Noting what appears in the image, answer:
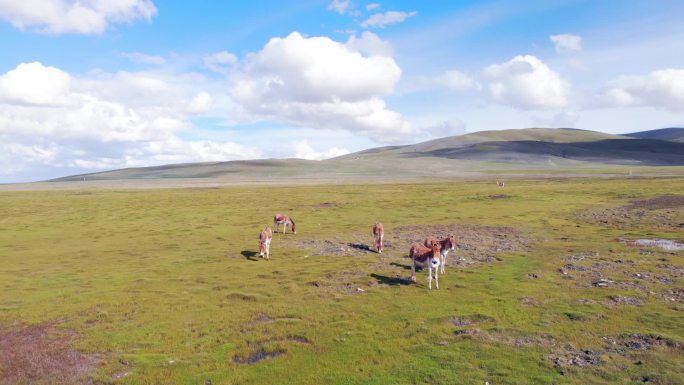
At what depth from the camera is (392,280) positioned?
77.5ft

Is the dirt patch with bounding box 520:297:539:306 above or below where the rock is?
below

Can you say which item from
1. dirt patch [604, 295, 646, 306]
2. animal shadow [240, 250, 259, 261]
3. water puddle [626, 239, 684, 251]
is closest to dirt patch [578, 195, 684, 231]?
water puddle [626, 239, 684, 251]

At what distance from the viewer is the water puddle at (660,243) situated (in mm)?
29455

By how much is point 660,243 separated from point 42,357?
35881 millimetres

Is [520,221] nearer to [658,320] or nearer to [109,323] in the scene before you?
[658,320]

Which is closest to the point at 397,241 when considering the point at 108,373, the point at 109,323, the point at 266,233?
the point at 266,233

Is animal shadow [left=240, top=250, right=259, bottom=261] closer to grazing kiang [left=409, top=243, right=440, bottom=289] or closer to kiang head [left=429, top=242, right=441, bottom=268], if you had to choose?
grazing kiang [left=409, top=243, right=440, bottom=289]

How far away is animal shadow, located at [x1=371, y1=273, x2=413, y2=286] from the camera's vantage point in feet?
75.5

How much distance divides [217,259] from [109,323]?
1205cm

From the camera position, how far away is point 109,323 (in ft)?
60.1

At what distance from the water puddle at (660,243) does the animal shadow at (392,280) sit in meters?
18.1

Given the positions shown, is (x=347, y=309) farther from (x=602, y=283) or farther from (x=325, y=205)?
(x=325, y=205)

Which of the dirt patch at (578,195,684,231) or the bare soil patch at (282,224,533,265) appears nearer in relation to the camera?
the bare soil patch at (282,224,533,265)

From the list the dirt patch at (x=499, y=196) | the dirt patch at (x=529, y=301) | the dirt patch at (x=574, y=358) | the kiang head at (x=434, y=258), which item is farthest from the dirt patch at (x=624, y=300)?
the dirt patch at (x=499, y=196)
